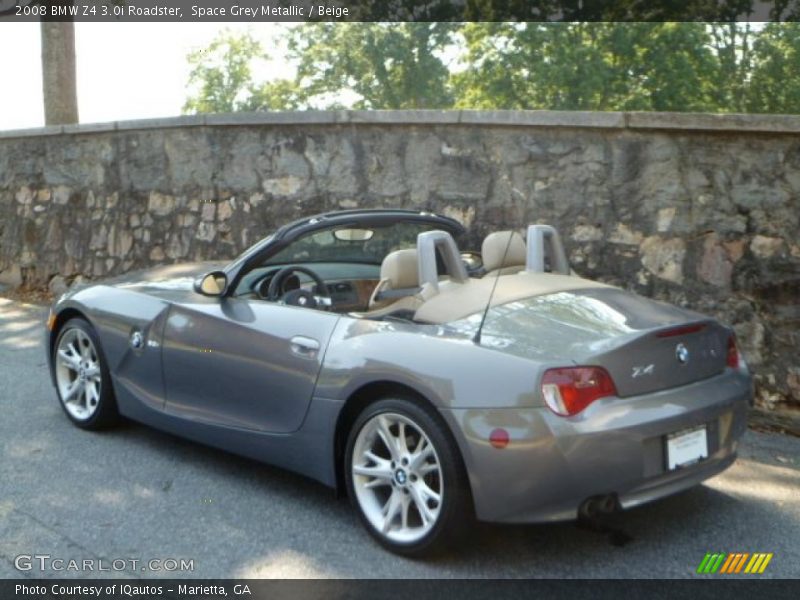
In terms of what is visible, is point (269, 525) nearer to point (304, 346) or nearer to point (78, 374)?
point (304, 346)

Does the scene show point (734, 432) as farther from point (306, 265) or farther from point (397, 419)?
point (306, 265)

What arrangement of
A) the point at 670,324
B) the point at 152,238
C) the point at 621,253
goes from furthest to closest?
the point at 152,238 → the point at 621,253 → the point at 670,324

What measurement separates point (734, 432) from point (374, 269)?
2.09 m

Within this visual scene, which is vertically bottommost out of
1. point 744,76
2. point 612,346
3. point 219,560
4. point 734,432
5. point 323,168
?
point 219,560

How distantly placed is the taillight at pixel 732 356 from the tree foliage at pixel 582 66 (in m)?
25.2

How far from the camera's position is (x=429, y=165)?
7887 mm

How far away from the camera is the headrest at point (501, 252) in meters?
4.92

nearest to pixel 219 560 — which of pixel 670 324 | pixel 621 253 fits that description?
pixel 670 324

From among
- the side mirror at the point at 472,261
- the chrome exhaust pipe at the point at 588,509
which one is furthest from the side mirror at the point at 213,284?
the chrome exhaust pipe at the point at 588,509

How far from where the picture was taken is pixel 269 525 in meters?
4.36

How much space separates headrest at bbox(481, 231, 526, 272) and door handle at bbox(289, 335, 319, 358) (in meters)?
1.02

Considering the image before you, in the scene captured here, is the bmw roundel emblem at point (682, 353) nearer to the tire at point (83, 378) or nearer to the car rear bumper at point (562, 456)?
the car rear bumper at point (562, 456)

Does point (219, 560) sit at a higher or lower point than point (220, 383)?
lower

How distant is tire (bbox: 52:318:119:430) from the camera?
566cm
